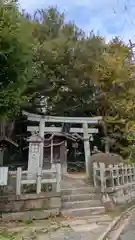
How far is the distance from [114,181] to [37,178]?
11.8 feet

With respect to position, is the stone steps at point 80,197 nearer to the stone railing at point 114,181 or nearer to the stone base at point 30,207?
the stone railing at point 114,181

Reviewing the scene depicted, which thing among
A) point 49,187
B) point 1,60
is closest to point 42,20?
point 1,60

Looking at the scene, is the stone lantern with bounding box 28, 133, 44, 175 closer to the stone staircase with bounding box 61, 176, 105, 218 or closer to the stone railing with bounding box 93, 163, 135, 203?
the stone staircase with bounding box 61, 176, 105, 218

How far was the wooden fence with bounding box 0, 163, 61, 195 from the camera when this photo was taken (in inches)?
369

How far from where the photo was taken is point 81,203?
1025 centimetres

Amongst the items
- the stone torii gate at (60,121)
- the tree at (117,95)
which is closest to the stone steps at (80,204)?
the stone torii gate at (60,121)

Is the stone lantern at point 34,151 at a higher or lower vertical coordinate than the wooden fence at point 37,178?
higher

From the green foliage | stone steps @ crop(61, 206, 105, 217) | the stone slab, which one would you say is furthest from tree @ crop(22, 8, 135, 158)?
the stone slab

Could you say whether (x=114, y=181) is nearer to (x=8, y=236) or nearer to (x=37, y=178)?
(x=37, y=178)

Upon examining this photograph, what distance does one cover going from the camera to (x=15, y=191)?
9.37 meters

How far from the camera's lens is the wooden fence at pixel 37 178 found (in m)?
9.38

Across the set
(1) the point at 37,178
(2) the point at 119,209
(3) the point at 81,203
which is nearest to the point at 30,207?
(1) the point at 37,178

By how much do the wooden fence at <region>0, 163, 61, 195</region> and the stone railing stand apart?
2.01 m

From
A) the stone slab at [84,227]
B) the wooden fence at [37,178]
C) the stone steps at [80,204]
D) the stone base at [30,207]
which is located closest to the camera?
the stone slab at [84,227]
